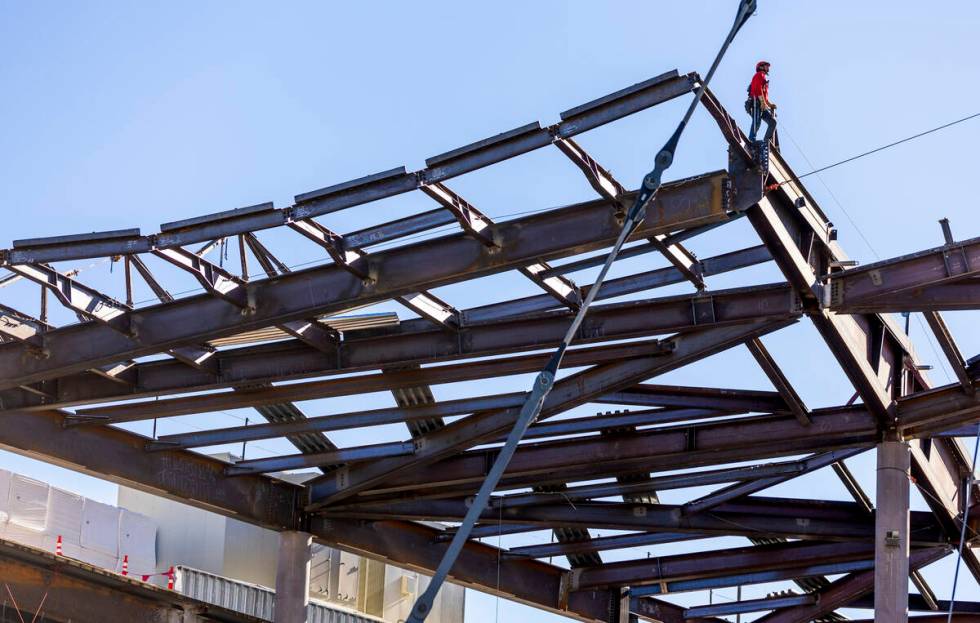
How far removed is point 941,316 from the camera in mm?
25922

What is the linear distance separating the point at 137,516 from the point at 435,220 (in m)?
24.1

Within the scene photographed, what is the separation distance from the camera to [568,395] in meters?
28.0

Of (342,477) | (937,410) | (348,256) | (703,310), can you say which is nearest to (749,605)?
(342,477)

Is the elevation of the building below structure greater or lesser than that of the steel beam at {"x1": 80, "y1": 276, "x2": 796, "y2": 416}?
lesser

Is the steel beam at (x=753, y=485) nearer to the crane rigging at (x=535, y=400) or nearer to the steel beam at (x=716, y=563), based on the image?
the steel beam at (x=716, y=563)

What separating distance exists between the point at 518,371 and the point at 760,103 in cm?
820

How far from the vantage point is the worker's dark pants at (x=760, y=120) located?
70.2ft

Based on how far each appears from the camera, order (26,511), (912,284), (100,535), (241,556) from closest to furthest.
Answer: (912,284) < (26,511) < (100,535) < (241,556)

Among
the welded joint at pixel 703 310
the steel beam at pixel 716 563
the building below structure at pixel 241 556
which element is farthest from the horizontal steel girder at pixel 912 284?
the building below structure at pixel 241 556

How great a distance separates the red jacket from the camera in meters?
21.3

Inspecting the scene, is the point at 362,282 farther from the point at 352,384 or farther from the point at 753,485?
the point at 753,485

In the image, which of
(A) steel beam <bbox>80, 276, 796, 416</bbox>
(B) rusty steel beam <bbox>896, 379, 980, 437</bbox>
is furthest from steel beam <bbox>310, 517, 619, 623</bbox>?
(B) rusty steel beam <bbox>896, 379, 980, 437</bbox>

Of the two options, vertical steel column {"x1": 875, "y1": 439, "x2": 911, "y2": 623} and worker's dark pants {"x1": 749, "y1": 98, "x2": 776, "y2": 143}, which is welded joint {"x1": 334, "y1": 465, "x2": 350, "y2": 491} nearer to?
vertical steel column {"x1": 875, "y1": 439, "x2": 911, "y2": 623}

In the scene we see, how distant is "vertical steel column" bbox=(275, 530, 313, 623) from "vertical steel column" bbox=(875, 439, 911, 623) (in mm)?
14188
